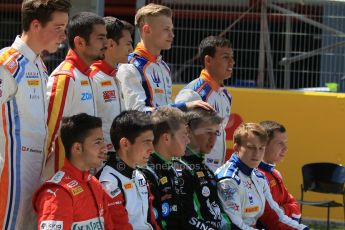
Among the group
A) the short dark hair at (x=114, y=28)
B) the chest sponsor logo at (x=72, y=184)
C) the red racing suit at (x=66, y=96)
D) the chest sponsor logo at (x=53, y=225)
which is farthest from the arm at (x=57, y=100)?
the short dark hair at (x=114, y=28)

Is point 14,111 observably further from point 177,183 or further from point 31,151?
point 177,183

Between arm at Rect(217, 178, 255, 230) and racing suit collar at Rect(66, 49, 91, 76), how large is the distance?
1367mm

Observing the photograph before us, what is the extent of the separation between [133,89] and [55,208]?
1903 millimetres

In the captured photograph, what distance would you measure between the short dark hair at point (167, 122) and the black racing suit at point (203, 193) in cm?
36

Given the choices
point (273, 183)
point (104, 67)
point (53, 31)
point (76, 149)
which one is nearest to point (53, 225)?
point (76, 149)

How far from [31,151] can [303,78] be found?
6.38 metres

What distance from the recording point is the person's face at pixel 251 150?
682 centimetres

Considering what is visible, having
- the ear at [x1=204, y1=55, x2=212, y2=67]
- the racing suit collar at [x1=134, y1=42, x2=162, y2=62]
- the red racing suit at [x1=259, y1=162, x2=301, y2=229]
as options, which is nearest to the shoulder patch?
the racing suit collar at [x1=134, y1=42, x2=162, y2=62]

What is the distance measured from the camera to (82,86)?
585 centimetres

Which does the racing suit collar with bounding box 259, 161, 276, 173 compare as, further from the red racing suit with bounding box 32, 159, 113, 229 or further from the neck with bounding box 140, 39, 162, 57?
Answer: the red racing suit with bounding box 32, 159, 113, 229

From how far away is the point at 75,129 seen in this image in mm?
5367

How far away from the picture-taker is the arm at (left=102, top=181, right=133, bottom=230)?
5.54 metres

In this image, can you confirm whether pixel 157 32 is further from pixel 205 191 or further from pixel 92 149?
pixel 92 149

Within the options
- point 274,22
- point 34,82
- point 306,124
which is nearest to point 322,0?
point 274,22
